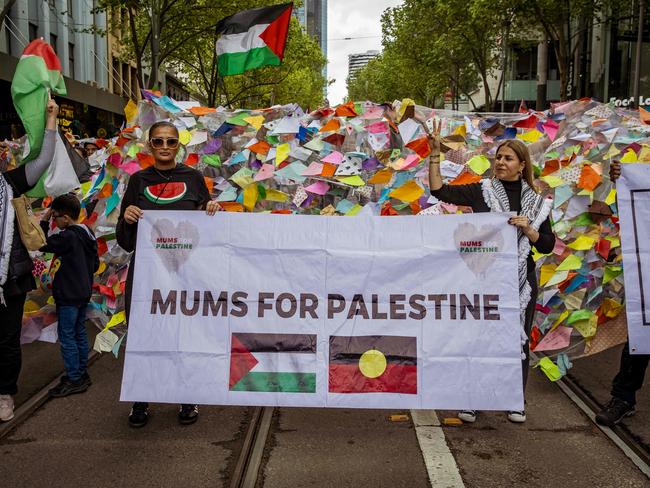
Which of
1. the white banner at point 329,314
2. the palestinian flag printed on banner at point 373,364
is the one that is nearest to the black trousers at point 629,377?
the white banner at point 329,314

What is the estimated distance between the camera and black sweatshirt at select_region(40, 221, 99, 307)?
491 centimetres

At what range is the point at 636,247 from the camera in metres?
4.21

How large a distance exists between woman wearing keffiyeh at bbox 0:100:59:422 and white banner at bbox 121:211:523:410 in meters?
0.88

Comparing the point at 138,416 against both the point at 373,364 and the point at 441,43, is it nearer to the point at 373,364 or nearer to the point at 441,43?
the point at 373,364

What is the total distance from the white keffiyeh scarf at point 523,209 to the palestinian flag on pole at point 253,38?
17.3 ft

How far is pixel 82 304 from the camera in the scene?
5008 mm

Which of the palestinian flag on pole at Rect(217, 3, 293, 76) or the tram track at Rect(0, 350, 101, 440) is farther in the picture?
the palestinian flag on pole at Rect(217, 3, 293, 76)

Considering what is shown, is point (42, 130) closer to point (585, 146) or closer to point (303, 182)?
point (303, 182)

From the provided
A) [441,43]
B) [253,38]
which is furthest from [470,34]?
[253,38]

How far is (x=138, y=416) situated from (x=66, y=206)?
65.7 inches

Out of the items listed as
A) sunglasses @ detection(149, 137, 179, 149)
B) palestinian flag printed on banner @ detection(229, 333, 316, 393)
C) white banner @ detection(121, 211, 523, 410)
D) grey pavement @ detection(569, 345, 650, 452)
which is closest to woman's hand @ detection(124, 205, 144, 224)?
white banner @ detection(121, 211, 523, 410)

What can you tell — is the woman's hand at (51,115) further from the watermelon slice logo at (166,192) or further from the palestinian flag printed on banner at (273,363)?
the palestinian flag printed on banner at (273,363)

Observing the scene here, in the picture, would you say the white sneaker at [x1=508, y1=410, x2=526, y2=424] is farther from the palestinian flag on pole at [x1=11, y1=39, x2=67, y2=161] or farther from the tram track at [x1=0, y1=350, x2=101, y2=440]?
the palestinian flag on pole at [x1=11, y1=39, x2=67, y2=161]

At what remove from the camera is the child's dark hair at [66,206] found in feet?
16.0
